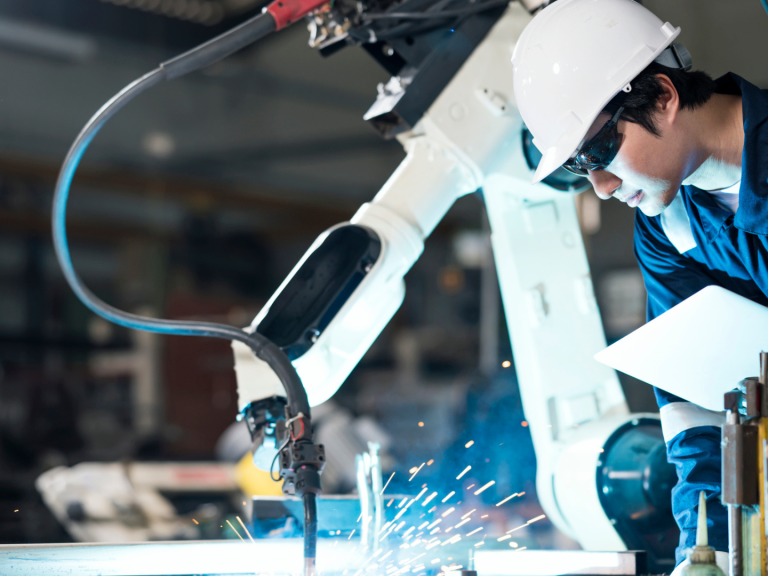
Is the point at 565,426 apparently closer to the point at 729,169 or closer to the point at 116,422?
the point at 729,169

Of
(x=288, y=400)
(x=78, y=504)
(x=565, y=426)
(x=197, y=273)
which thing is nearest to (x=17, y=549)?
(x=288, y=400)

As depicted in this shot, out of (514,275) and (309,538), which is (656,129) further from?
(309,538)

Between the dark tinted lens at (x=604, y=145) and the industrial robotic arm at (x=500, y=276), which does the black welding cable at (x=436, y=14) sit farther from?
the dark tinted lens at (x=604, y=145)

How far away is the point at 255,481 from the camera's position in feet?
14.5

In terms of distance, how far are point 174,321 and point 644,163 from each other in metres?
1.06

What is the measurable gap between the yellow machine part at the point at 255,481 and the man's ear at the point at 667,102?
10.4 ft

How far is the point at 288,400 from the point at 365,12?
1.00 meters

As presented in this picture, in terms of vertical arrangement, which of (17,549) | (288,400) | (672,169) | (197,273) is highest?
(197,273)

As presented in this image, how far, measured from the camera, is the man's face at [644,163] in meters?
1.43

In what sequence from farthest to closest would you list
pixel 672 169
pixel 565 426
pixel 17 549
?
pixel 565 426, pixel 17 549, pixel 672 169

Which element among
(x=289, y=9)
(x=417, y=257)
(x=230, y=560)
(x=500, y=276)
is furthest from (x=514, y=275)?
(x=230, y=560)

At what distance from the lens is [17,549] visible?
1.57 metres

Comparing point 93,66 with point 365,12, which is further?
point 93,66

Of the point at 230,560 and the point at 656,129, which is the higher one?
the point at 656,129
